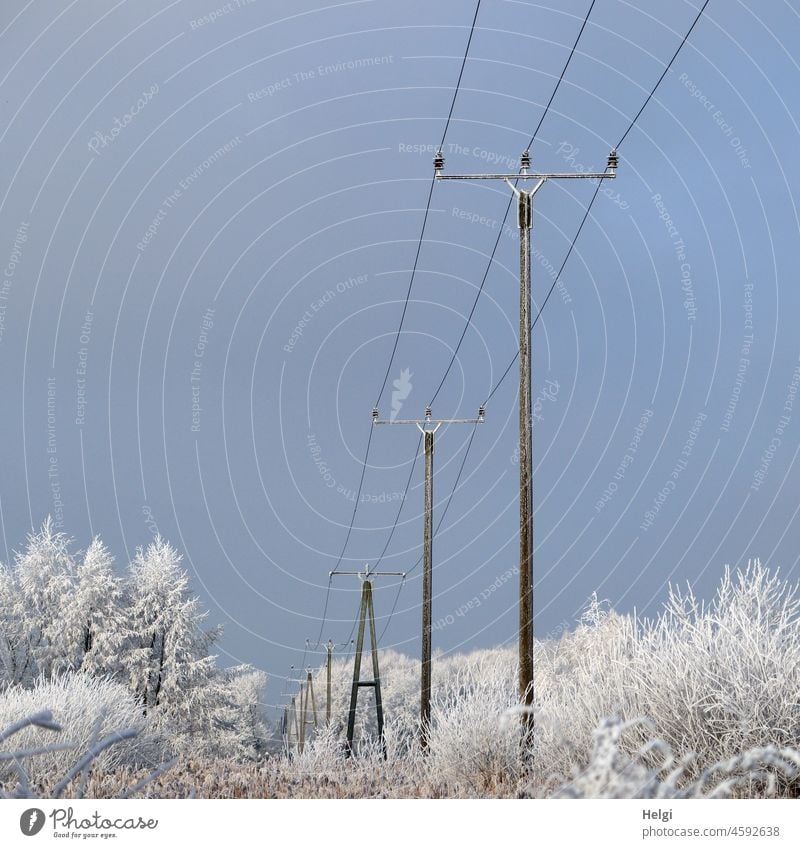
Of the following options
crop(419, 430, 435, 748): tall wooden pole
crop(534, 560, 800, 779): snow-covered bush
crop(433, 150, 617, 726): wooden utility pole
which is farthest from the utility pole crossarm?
crop(419, 430, 435, 748): tall wooden pole

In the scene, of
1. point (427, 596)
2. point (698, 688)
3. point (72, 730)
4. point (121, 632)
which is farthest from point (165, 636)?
point (698, 688)

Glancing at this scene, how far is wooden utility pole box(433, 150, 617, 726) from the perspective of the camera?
12086 mm

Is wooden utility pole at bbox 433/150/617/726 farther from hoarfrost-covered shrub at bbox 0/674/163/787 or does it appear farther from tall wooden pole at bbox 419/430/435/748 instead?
tall wooden pole at bbox 419/430/435/748

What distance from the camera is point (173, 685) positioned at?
2980 cm

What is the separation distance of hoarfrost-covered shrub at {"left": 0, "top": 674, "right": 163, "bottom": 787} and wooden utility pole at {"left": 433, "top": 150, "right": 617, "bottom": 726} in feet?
14.3

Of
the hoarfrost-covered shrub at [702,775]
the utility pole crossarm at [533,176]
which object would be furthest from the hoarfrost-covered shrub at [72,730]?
the utility pole crossarm at [533,176]

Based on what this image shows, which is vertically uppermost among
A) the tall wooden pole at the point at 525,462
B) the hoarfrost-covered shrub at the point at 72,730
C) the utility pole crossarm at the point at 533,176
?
the utility pole crossarm at the point at 533,176
